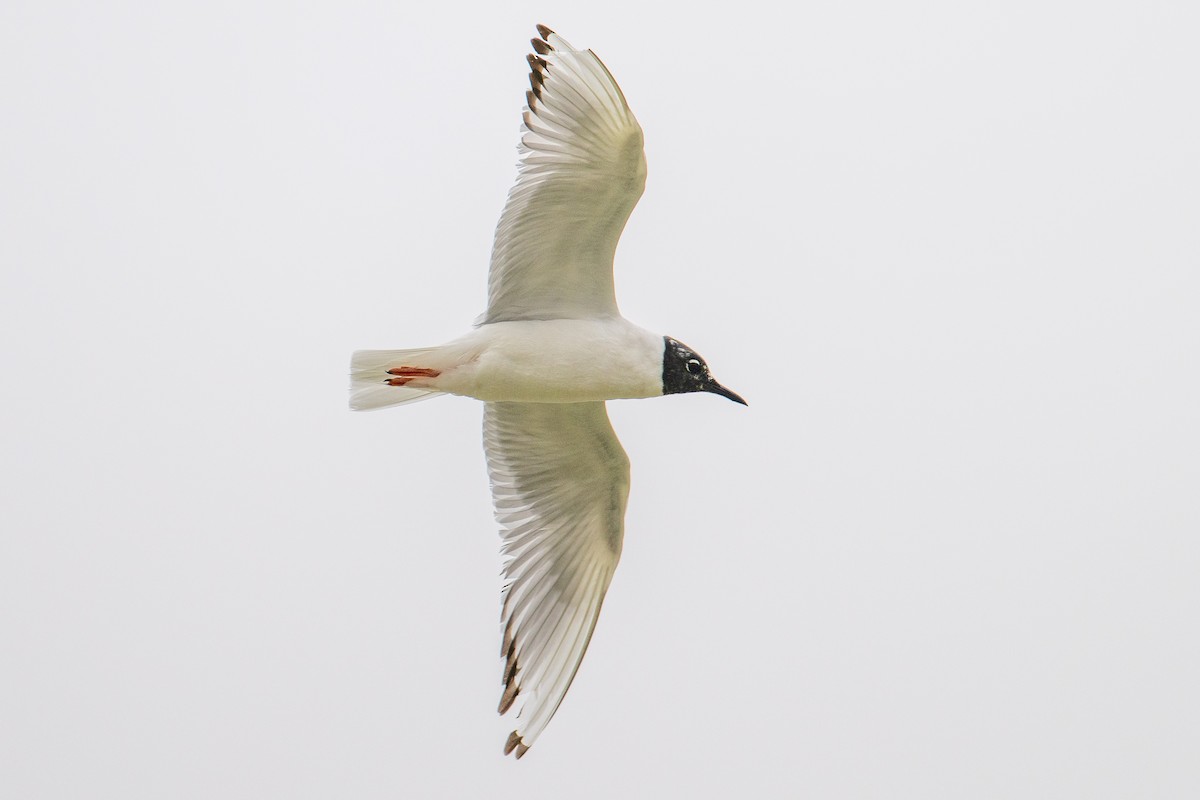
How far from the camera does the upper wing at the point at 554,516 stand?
19.7 feet

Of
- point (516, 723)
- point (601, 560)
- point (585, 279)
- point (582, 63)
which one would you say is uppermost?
point (582, 63)

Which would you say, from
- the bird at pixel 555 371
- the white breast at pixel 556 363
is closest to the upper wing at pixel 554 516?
the bird at pixel 555 371

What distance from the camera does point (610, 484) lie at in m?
6.18

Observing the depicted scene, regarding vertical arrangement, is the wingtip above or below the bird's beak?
below

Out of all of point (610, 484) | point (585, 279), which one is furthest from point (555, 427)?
point (585, 279)

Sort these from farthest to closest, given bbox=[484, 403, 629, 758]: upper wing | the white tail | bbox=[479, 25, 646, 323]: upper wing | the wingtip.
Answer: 1. bbox=[484, 403, 629, 758]: upper wing
2. the white tail
3. the wingtip
4. bbox=[479, 25, 646, 323]: upper wing

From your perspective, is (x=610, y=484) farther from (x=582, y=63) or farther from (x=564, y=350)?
(x=582, y=63)

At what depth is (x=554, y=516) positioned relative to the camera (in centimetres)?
622

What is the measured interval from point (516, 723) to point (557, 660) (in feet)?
0.97

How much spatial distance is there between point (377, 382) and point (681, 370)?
120 centimetres

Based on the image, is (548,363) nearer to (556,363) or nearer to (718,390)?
(556,363)

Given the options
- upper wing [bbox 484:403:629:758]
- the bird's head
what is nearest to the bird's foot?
upper wing [bbox 484:403:629:758]

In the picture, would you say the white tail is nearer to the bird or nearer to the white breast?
the bird

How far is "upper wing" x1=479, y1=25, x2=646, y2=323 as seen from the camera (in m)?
5.32
